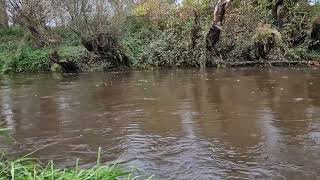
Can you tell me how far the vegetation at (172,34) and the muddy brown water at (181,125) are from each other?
536 cm

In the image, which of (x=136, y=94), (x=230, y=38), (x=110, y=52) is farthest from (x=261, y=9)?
(x=136, y=94)

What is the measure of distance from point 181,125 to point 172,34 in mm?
14365

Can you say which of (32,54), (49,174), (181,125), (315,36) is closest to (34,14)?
(32,54)

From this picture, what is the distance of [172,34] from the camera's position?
75.4 ft

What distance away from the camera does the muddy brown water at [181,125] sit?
6.56 metres

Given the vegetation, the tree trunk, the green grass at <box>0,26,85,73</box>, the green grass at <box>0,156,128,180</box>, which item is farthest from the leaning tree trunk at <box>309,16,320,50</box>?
the green grass at <box>0,156,128,180</box>

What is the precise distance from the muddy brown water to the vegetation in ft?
17.6

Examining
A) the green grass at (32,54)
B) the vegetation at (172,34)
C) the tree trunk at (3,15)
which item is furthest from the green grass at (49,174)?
the tree trunk at (3,15)

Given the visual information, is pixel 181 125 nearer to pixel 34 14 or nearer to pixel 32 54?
pixel 34 14

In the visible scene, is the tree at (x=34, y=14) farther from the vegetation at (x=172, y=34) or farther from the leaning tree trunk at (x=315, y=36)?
the leaning tree trunk at (x=315, y=36)

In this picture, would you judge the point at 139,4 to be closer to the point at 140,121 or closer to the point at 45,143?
the point at 140,121

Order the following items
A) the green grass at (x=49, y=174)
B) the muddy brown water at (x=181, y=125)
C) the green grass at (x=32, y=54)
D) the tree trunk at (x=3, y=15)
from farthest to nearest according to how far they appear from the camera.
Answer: the green grass at (x=32, y=54) < the tree trunk at (x=3, y=15) < the muddy brown water at (x=181, y=125) < the green grass at (x=49, y=174)

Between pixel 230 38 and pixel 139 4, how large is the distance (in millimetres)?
6396

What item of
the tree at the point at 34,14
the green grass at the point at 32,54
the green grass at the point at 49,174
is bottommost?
the green grass at the point at 49,174
